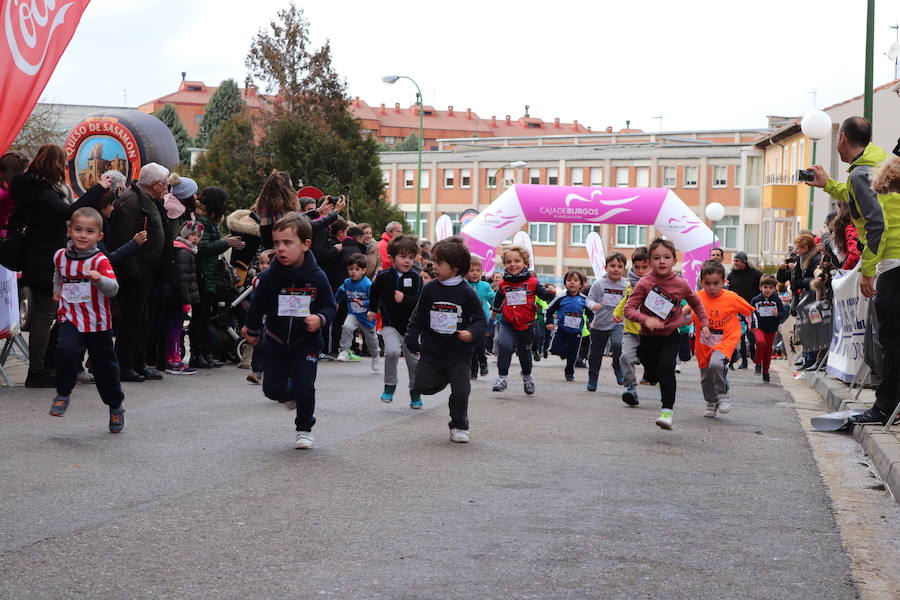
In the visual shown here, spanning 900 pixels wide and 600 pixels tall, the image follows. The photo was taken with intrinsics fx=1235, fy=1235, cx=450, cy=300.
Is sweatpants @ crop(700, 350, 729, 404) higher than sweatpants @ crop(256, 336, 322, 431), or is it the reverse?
sweatpants @ crop(256, 336, 322, 431)

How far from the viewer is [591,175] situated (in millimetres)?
89062

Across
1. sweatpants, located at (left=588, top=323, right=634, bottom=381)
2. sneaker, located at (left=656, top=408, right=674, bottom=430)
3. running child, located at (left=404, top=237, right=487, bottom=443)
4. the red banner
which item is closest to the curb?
sneaker, located at (left=656, top=408, right=674, bottom=430)

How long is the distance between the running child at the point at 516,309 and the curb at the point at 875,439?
335 centimetres

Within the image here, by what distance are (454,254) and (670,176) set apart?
77843mm

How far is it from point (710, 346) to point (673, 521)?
5465mm

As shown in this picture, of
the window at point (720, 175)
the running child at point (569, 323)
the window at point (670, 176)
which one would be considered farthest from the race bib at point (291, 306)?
the window at point (670, 176)

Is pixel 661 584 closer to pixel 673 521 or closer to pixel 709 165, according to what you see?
pixel 673 521

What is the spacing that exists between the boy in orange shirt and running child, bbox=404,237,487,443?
8.63 ft

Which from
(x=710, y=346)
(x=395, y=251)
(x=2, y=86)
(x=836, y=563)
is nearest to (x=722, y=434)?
(x=710, y=346)

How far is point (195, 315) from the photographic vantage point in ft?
46.1

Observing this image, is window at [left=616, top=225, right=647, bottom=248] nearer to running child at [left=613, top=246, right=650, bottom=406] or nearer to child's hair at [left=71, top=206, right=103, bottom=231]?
running child at [left=613, top=246, right=650, bottom=406]

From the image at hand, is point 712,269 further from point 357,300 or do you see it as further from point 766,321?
point 766,321

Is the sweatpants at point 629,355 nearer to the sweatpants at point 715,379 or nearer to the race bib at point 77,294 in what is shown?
the sweatpants at point 715,379

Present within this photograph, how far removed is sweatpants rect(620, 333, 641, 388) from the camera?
12211 mm
